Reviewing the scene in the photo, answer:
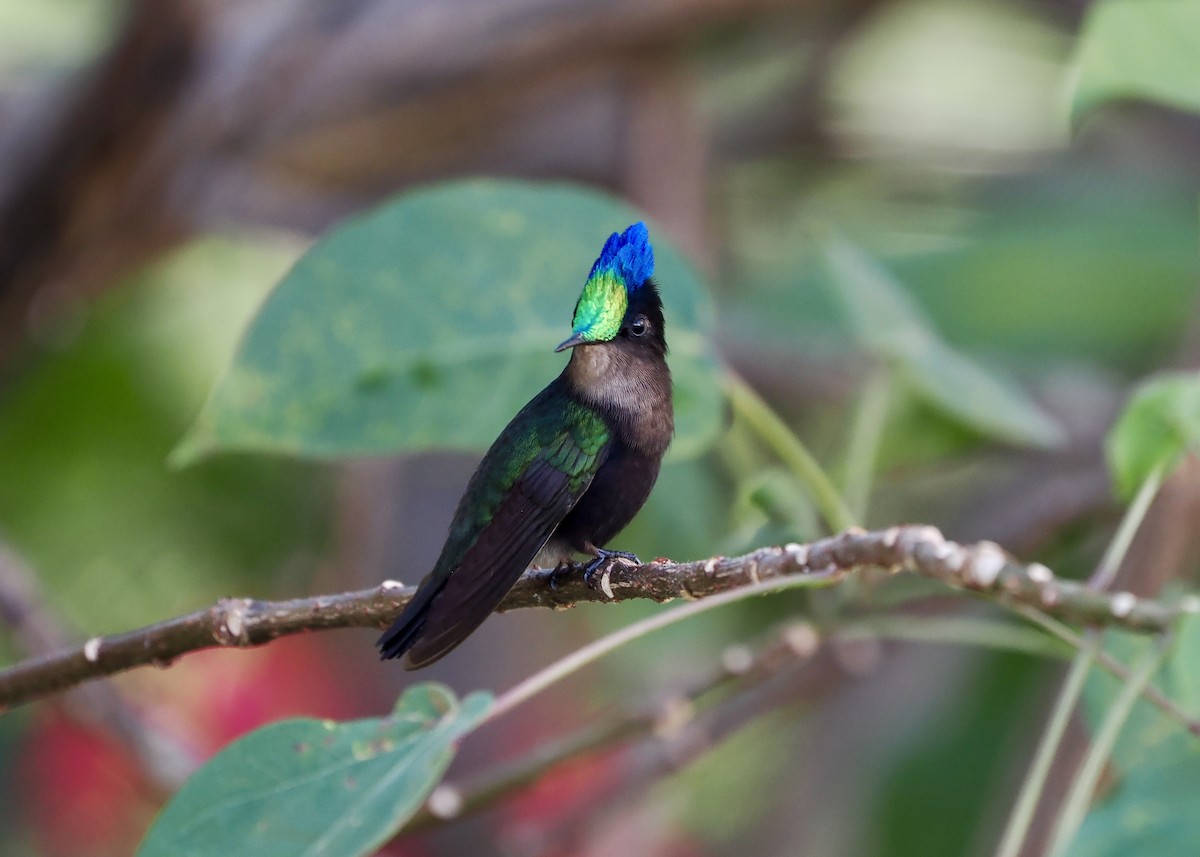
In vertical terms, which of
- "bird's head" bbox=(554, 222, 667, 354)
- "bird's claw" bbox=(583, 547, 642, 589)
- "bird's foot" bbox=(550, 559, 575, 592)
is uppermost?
"bird's head" bbox=(554, 222, 667, 354)

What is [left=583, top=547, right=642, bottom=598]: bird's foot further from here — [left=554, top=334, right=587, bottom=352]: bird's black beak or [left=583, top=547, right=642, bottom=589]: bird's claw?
[left=554, top=334, right=587, bottom=352]: bird's black beak

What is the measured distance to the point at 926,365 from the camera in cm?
156

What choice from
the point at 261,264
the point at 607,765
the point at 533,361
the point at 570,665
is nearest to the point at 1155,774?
the point at 570,665

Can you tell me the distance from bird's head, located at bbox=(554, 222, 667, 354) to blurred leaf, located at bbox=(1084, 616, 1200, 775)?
482mm

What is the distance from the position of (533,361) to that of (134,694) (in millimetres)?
1798

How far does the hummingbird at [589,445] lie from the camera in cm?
93

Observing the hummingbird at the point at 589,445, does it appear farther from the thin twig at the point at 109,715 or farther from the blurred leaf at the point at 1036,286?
the blurred leaf at the point at 1036,286

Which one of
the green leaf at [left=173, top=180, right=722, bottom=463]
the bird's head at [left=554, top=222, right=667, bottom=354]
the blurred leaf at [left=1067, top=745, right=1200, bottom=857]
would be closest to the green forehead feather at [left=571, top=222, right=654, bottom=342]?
the bird's head at [left=554, top=222, right=667, bottom=354]

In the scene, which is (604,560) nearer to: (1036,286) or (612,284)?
(612,284)

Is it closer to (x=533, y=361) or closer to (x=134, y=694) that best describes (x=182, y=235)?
(x=134, y=694)

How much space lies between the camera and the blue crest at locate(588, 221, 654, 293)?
989 millimetres

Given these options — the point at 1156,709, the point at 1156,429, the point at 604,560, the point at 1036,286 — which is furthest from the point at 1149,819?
the point at 1036,286

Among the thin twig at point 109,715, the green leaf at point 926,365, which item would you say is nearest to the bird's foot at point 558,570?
the green leaf at point 926,365

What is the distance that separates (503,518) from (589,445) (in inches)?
3.5
